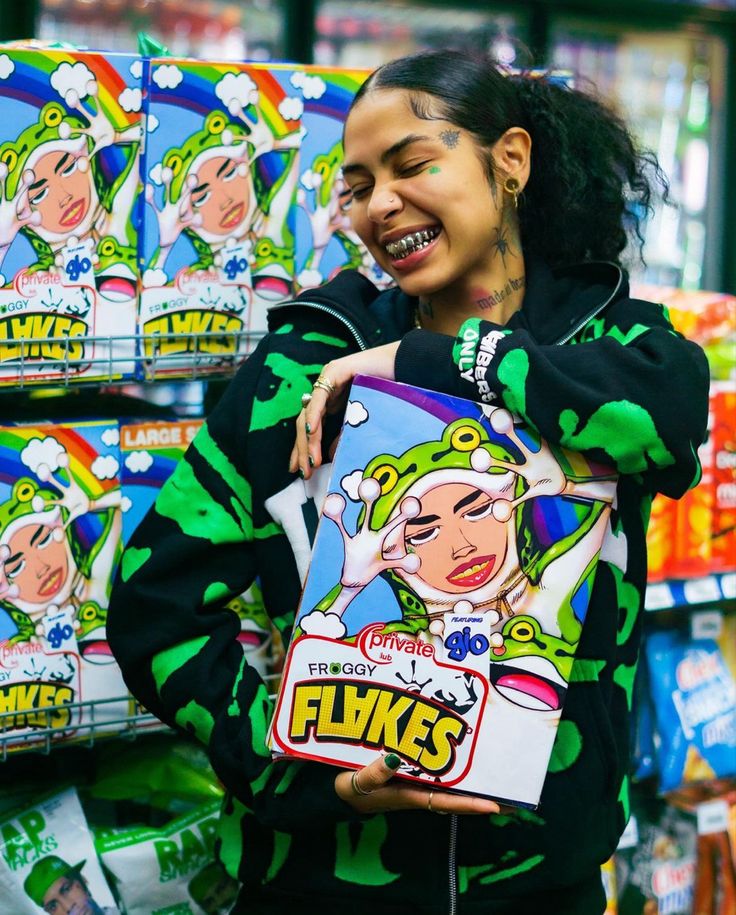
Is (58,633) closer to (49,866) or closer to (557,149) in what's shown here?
(49,866)

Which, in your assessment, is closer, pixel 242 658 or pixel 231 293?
pixel 242 658

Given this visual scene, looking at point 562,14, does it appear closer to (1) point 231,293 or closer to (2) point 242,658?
(1) point 231,293

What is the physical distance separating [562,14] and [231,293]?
7.86ft

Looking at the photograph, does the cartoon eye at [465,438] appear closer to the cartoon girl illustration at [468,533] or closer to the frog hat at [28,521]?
the cartoon girl illustration at [468,533]

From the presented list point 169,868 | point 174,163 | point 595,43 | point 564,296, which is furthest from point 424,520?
point 595,43

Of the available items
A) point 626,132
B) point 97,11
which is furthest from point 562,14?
point 626,132

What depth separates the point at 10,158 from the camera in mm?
1531

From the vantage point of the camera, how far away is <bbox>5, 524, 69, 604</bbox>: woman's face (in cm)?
160

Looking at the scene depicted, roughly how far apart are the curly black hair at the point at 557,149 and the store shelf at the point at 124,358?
0.41m

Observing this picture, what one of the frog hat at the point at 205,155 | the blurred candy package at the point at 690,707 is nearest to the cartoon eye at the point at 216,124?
the frog hat at the point at 205,155

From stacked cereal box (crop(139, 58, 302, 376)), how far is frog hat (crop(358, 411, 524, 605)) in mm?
481

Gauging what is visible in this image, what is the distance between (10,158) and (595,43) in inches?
110

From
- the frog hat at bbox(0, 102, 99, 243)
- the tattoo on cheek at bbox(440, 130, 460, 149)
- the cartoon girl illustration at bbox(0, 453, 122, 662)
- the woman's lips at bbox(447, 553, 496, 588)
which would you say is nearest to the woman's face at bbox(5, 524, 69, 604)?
the cartoon girl illustration at bbox(0, 453, 122, 662)

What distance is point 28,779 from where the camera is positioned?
1.89m
